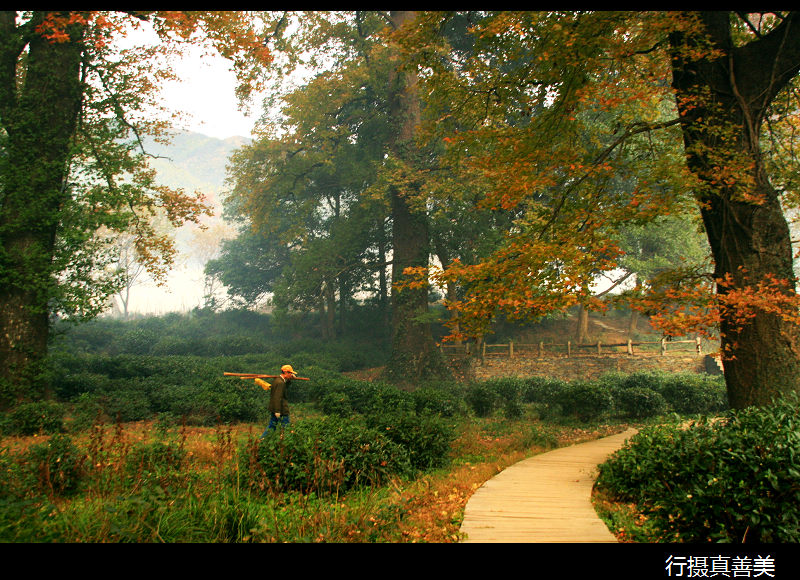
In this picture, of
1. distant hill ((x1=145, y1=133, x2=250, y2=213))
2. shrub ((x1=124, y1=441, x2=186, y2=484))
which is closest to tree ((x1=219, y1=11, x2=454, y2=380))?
shrub ((x1=124, y1=441, x2=186, y2=484))

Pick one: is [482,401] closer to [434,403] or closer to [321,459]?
[434,403]

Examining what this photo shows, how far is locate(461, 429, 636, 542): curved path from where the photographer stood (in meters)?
4.81

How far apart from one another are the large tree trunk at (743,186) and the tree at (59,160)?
36.0 feet

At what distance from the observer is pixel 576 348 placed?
26203 mm

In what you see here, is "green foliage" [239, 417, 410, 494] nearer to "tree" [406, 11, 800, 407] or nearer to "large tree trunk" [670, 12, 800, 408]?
"tree" [406, 11, 800, 407]

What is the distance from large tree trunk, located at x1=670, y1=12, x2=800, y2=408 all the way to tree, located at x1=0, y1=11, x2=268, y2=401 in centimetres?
1098

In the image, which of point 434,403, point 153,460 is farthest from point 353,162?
point 153,460

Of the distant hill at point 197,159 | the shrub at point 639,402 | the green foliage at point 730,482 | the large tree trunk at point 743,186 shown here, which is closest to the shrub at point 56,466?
the green foliage at point 730,482

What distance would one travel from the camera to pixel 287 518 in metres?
4.96

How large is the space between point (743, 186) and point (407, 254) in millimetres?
14976

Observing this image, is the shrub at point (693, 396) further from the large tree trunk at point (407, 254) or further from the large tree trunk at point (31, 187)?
the large tree trunk at point (31, 187)

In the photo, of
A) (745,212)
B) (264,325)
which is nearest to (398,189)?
A: (745,212)
